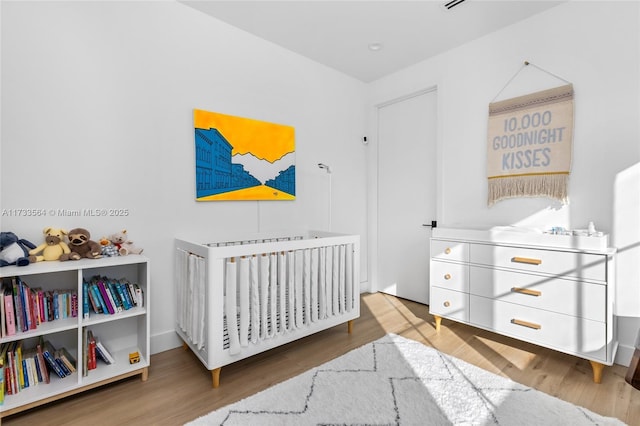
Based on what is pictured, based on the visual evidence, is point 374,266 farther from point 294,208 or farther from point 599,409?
point 599,409

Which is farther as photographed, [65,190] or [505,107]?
[505,107]

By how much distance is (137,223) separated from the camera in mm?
2143

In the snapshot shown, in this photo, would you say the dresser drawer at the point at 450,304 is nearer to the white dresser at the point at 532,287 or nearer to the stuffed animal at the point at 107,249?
the white dresser at the point at 532,287

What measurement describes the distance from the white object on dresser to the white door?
2.46 metres

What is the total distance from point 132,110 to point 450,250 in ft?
8.02

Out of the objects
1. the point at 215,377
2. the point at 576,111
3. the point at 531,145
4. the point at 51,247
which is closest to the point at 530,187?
the point at 531,145

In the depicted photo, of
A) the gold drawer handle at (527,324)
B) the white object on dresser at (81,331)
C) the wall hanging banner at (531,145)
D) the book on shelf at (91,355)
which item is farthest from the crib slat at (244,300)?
the wall hanging banner at (531,145)

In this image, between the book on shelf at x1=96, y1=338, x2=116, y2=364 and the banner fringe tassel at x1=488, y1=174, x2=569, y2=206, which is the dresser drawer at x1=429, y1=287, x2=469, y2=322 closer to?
the banner fringe tassel at x1=488, y1=174, x2=569, y2=206

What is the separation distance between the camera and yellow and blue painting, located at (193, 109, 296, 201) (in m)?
2.41

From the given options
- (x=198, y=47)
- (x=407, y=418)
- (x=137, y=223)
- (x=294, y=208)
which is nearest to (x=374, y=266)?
(x=294, y=208)

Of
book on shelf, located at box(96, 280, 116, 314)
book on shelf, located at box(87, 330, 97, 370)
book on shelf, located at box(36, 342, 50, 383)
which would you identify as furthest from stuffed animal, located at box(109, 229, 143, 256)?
book on shelf, located at box(36, 342, 50, 383)

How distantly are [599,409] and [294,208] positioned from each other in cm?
238

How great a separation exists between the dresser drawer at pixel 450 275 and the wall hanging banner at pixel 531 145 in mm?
671

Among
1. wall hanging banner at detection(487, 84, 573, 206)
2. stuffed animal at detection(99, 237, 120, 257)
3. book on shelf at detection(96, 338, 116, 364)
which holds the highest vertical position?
wall hanging banner at detection(487, 84, 573, 206)
